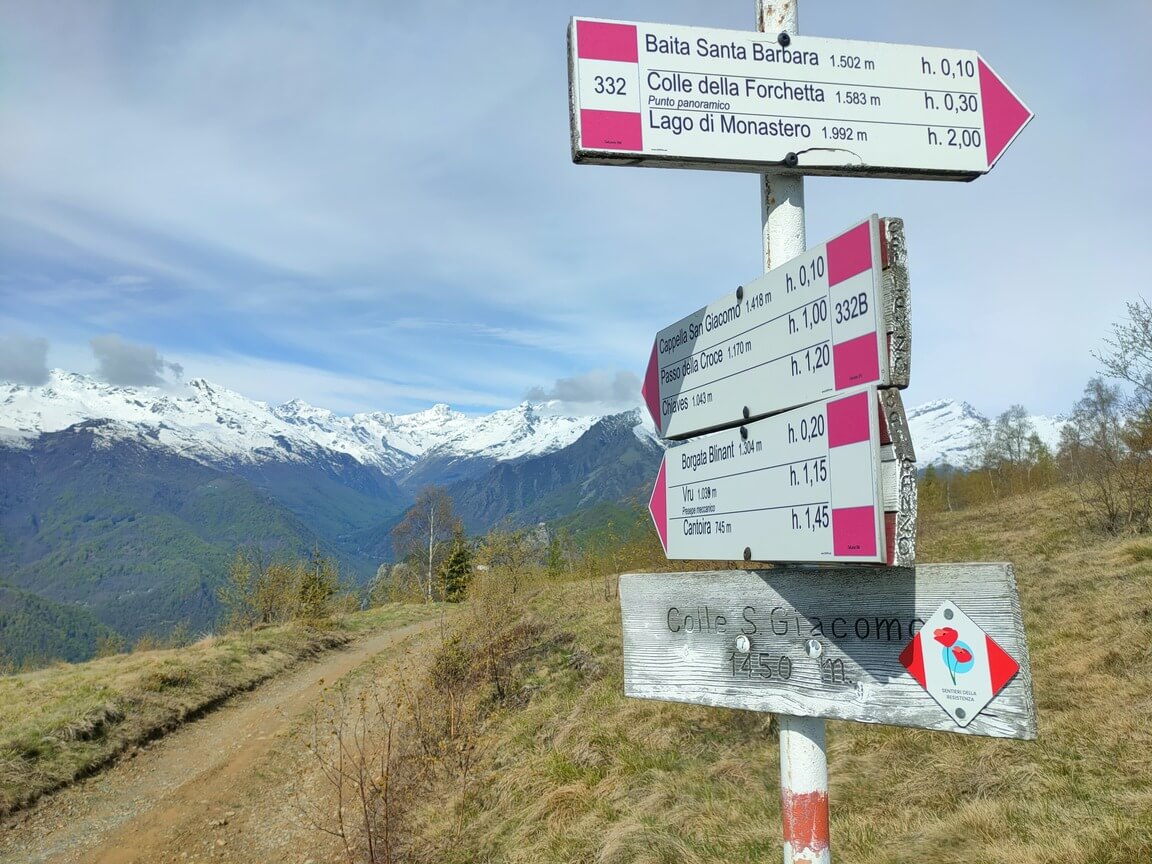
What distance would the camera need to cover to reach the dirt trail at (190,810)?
798 cm

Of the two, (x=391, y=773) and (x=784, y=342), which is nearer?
(x=784, y=342)

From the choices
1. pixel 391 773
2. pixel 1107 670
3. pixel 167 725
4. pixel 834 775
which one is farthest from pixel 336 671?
pixel 1107 670

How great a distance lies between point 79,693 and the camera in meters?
12.7

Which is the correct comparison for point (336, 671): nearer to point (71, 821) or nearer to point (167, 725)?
point (167, 725)

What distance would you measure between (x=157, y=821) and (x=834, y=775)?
8.49 m

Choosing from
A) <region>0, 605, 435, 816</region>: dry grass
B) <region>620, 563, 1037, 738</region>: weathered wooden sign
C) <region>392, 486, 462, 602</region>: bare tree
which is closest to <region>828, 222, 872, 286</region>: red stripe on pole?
<region>620, 563, 1037, 738</region>: weathered wooden sign

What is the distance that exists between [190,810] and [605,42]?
1066 centimetres

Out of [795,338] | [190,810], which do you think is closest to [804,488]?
[795,338]

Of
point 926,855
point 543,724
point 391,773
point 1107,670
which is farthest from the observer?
point 543,724

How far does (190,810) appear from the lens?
30.0 ft

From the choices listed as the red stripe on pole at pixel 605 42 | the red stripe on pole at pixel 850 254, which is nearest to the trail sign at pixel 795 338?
the red stripe on pole at pixel 850 254

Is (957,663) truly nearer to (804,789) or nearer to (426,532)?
(804,789)

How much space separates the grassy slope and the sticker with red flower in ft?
8.49

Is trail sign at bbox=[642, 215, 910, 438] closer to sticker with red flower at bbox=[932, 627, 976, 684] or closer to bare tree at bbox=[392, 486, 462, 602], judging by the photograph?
sticker with red flower at bbox=[932, 627, 976, 684]
